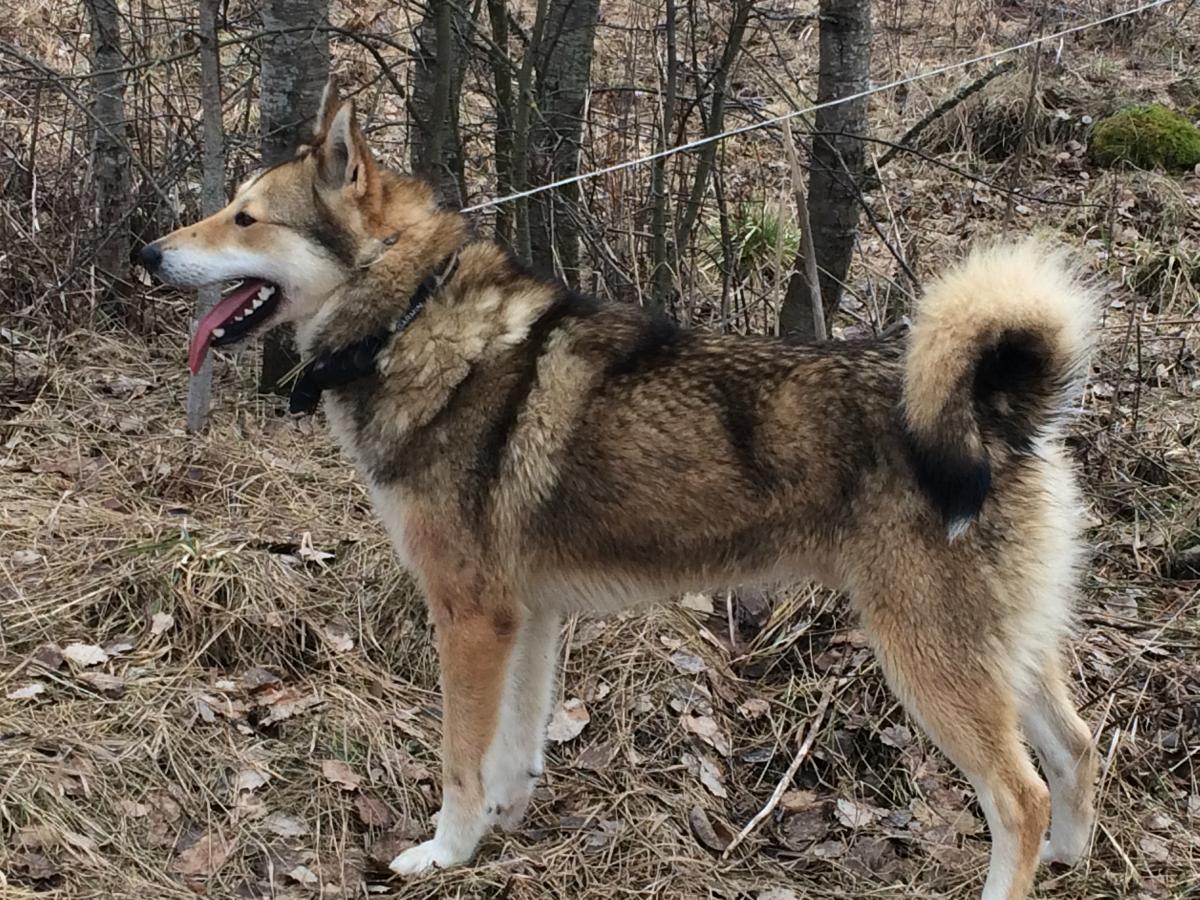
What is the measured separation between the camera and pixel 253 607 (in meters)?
3.92

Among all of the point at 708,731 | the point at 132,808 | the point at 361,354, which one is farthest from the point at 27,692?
the point at 708,731

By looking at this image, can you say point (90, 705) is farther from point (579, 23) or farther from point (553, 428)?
point (579, 23)

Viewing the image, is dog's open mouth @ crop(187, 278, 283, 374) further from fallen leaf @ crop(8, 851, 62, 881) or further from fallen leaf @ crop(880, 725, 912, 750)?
fallen leaf @ crop(880, 725, 912, 750)

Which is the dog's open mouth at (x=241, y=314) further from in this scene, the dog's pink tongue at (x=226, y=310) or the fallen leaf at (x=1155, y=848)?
the fallen leaf at (x=1155, y=848)

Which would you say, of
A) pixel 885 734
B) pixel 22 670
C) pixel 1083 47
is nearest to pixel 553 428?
pixel 885 734

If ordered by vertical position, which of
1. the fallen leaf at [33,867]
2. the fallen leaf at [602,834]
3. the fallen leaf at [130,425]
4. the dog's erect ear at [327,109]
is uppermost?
the dog's erect ear at [327,109]

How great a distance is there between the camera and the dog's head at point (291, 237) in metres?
3.18

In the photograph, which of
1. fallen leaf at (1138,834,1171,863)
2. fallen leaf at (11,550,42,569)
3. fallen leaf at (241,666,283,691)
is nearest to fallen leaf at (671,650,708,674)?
fallen leaf at (241,666,283,691)

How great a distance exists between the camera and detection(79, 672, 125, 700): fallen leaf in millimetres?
3596

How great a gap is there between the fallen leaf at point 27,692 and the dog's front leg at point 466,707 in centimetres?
127

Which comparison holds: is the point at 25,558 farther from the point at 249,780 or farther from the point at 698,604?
the point at 698,604

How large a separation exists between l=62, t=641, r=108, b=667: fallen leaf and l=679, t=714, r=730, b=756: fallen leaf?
1982mm

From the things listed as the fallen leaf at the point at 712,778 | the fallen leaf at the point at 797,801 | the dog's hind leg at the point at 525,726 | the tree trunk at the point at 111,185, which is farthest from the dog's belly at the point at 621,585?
the tree trunk at the point at 111,185

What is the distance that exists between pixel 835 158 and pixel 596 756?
2.92m
